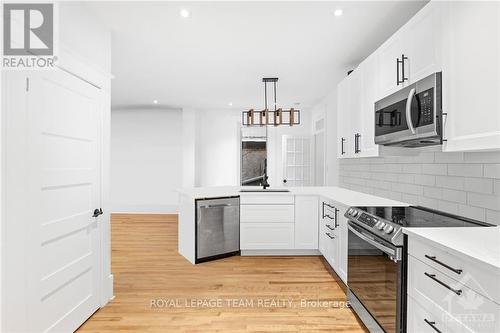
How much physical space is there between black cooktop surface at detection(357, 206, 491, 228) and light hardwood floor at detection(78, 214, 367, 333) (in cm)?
91

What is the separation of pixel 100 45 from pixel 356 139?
2713 millimetres

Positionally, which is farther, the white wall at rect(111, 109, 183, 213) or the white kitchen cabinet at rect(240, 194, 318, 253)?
the white wall at rect(111, 109, 183, 213)

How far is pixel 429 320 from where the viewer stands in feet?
4.95

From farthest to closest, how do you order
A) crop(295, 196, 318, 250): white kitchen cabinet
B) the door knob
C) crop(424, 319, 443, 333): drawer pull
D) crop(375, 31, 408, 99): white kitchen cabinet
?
crop(295, 196, 318, 250): white kitchen cabinet, the door knob, crop(375, 31, 408, 99): white kitchen cabinet, crop(424, 319, 443, 333): drawer pull

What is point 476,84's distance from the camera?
63.6 inches

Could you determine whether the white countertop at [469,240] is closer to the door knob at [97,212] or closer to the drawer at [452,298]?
the drawer at [452,298]

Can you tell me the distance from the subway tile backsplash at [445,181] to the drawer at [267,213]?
43.2 inches

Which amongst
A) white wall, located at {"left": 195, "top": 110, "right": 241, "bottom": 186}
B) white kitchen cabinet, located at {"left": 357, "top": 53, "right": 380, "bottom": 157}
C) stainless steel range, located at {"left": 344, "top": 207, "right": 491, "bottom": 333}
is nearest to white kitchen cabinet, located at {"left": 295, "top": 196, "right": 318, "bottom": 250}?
white kitchen cabinet, located at {"left": 357, "top": 53, "right": 380, "bottom": 157}

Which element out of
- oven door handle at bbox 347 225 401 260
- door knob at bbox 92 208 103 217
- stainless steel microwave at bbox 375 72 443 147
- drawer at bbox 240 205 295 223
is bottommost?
drawer at bbox 240 205 295 223

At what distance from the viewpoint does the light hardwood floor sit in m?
2.34

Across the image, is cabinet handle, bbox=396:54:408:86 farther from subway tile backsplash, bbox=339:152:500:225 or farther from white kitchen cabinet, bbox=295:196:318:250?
white kitchen cabinet, bbox=295:196:318:250

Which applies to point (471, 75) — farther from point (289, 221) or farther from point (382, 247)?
point (289, 221)

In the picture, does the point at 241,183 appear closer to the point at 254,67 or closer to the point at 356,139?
the point at 254,67

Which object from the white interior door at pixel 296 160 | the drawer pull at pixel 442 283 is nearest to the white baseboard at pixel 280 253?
the drawer pull at pixel 442 283
